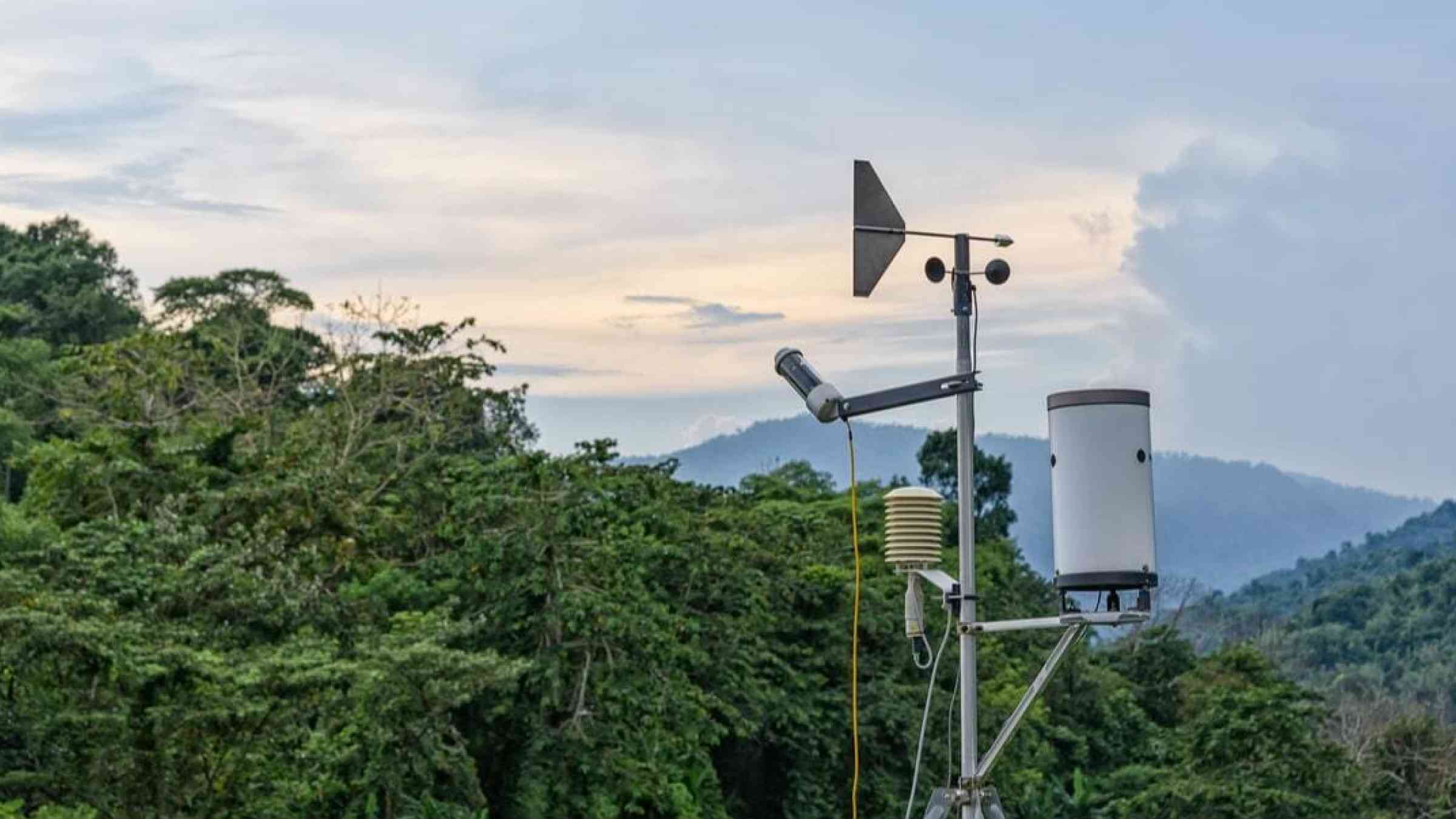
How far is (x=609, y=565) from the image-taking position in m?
19.7

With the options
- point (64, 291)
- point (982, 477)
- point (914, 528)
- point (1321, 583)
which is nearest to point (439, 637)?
point (914, 528)

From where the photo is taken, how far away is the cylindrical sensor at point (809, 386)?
5666mm

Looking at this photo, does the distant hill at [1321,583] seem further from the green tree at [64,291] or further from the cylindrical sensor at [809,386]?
the cylindrical sensor at [809,386]

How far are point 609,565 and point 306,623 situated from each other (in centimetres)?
363

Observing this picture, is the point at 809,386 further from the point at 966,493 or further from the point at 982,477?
the point at 982,477

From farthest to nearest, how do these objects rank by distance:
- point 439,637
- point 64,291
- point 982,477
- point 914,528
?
1. point 982,477
2. point 64,291
3. point 439,637
4. point 914,528

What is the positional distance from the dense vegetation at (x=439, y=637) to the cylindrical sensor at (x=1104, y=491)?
33.3 feet

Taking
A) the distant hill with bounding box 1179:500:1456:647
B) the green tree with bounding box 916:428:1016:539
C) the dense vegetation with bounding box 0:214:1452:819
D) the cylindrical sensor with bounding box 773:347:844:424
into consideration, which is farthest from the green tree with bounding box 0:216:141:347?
the distant hill with bounding box 1179:500:1456:647

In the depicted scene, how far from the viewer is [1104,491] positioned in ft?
17.1

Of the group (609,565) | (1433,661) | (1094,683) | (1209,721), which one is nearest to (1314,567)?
(1433,661)

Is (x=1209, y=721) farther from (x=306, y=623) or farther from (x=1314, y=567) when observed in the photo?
(x=1314, y=567)

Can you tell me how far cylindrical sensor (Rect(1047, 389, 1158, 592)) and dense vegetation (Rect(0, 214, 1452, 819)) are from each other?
399 inches

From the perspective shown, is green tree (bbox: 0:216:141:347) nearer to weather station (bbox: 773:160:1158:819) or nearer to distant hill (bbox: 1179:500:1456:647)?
weather station (bbox: 773:160:1158:819)

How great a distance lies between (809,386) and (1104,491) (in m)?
1.03
